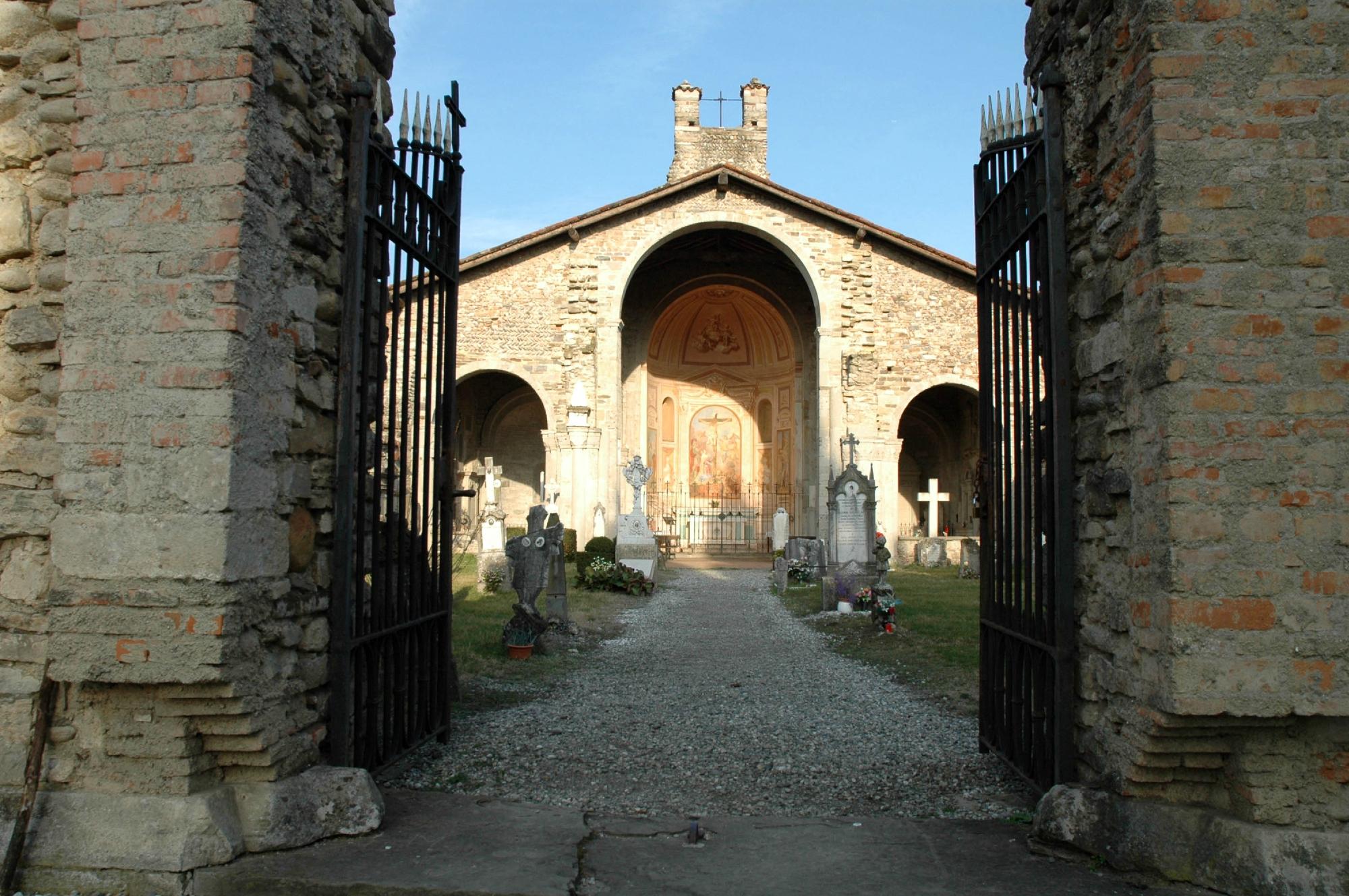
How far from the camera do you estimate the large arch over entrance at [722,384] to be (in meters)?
24.9

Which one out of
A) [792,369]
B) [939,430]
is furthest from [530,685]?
[939,430]

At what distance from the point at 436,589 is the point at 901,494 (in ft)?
83.8

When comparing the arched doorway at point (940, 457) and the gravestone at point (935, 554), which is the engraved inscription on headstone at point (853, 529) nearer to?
the gravestone at point (935, 554)

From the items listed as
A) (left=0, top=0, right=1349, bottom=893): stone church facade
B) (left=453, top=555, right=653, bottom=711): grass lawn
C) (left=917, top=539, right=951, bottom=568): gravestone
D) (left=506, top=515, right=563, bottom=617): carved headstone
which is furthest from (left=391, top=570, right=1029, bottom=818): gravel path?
(left=917, top=539, right=951, bottom=568): gravestone

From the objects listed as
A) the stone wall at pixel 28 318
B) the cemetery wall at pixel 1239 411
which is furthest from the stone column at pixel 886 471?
the stone wall at pixel 28 318

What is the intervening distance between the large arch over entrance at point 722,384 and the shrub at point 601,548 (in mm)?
6727

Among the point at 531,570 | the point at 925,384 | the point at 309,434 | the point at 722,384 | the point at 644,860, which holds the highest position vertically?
the point at 722,384

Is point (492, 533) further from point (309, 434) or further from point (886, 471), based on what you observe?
point (309, 434)

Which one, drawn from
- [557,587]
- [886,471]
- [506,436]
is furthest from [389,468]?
[506,436]

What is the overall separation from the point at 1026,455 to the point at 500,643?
5.95m

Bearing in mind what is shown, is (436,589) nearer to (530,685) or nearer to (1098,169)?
(530,685)

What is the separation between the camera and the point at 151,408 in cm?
304

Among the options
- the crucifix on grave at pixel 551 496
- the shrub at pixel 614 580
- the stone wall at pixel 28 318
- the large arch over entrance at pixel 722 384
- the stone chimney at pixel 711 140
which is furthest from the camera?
the stone chimney at pixel 711 140

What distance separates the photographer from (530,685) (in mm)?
7062
